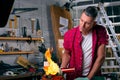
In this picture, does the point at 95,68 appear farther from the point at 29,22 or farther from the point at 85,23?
the point at 29,22

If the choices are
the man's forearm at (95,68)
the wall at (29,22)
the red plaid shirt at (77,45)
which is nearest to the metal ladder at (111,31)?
the wall at (29,22)

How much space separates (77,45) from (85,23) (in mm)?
205

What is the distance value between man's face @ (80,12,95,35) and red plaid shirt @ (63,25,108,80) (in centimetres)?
7

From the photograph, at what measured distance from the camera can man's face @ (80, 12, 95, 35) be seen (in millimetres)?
1910

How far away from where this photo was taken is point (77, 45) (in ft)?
6.70

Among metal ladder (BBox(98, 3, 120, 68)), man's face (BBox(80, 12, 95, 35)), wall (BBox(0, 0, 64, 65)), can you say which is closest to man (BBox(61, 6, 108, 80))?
man's face (BBox(80, 12, 95, 35))

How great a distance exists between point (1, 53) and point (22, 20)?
774mm

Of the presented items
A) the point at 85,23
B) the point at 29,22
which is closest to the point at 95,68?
the point at 85,23

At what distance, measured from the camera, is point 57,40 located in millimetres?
4781

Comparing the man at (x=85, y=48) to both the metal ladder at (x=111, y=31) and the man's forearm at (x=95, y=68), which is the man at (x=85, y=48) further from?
the metal ladder at (x=111, y=31)

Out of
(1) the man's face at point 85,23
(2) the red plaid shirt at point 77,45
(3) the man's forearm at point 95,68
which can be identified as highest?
(1) the man's face at point 85,23

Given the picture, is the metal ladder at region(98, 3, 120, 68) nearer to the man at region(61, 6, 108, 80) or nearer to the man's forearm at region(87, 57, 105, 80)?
the man at region(61, 6, 108, 80)

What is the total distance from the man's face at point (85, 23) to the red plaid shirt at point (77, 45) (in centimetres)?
7

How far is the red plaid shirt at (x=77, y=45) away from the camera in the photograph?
203cm
